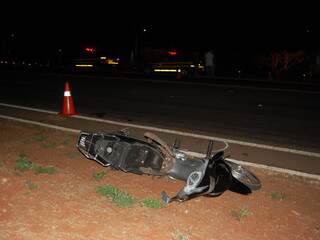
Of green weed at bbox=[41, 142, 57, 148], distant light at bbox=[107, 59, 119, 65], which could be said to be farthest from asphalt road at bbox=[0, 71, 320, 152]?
distant light at bbox=[107, 59, 119, 65]

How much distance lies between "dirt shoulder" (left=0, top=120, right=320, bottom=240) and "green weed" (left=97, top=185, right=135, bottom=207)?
2 cm

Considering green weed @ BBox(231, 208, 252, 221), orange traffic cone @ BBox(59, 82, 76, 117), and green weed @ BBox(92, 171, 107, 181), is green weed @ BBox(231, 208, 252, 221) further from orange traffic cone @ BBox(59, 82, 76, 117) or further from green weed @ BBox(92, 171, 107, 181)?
orange traffic cone @ BBox(59, 82, 76, 117)

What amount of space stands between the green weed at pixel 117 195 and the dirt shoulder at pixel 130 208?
0.02 meters

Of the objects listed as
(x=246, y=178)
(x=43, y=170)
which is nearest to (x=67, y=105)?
(x=43, y=170)

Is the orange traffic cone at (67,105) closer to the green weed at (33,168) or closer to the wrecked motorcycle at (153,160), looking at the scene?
the green weed at (33,168)

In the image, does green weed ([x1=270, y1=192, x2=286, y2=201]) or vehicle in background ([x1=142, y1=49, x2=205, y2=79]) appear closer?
green weed ([x1=270, y1=192, x2=286, y2=201])

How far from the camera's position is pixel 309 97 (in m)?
15.8

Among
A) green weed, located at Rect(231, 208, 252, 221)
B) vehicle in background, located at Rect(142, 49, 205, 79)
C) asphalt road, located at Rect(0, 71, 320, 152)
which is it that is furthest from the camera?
vehicle in background, located at Rect(142, 49, 205, 79)

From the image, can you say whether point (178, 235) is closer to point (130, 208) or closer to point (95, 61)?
point (130, 208)

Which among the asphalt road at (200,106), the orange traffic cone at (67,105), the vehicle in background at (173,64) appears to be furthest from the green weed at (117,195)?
the vehicle in background at (173,64)

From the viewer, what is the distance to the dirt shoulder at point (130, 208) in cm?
480

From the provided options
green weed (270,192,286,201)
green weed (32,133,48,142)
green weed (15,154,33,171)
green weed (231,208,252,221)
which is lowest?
green weed (231,208,252,221)

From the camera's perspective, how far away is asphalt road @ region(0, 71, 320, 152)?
1024cm

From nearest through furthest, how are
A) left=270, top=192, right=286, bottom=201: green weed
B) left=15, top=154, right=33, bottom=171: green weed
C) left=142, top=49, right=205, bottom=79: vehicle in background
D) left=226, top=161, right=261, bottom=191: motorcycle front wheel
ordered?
1. left=270, top=192, right=286, bottom=201: green weed
2. left=226, top=161, right=261, bottom=191: motorcycle front wheel
3. left=15, top=154, right=33, bottom=171: green weed
4. left=142, top=49, right=205, bottom=79: vehicle in background
